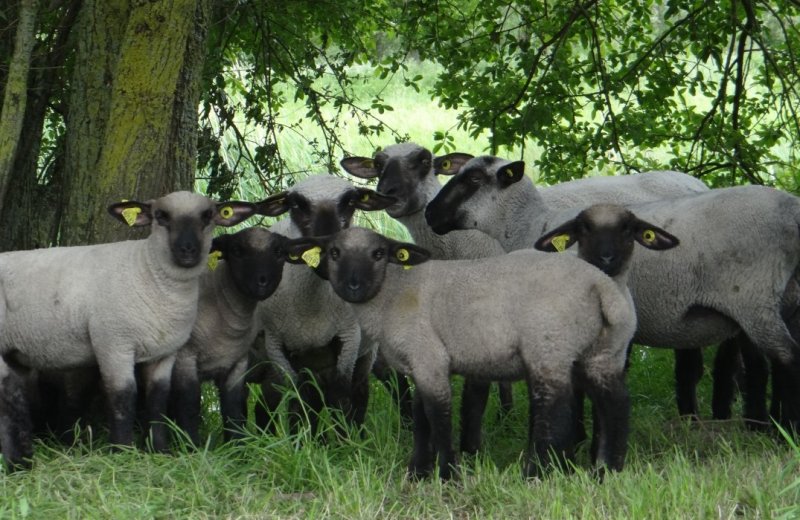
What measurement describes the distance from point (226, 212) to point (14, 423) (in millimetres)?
1633

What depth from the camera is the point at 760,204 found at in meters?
6.77

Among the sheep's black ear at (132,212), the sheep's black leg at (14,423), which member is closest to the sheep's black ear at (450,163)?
the sheep's black ear at (132,212)

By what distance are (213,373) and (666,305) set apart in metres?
2.67

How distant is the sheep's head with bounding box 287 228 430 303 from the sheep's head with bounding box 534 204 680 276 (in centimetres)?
78

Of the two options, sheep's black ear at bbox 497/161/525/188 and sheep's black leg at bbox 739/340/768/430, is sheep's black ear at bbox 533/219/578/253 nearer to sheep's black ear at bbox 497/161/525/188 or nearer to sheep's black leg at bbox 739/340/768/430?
sheep's black ear at bbox 497/161/525/188

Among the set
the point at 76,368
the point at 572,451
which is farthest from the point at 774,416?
the point at 76,368

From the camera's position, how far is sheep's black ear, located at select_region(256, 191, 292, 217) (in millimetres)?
7312

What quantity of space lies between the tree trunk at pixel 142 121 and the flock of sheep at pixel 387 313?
72 centimetres

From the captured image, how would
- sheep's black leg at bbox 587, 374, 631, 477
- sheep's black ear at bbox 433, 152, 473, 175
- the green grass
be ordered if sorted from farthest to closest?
sheep's black ear at bbox 433, 152, 473, 175
sheep's black leg at bbox 587, 374, 631, 477
the green grass

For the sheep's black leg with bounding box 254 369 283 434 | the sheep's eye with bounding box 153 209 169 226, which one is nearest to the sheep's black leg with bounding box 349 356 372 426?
the sheep's black leg with bounding box 254 369 283 434

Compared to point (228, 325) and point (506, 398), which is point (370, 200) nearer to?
point (228, 325)

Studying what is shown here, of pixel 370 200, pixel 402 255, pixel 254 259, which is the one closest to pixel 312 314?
pixel 254 259

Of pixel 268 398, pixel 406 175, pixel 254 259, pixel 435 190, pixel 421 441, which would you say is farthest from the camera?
pixel 435 190

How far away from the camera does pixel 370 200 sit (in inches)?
292
